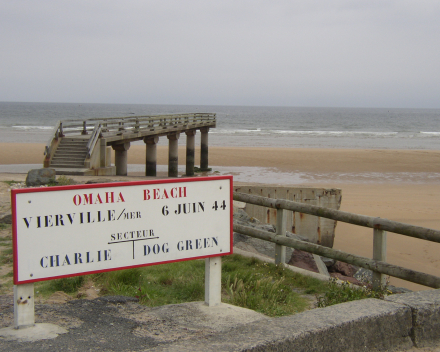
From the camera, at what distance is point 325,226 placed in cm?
1050

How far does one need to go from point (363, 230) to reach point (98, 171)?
1051 centimetres

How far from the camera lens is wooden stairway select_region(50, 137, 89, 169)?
18.0 m

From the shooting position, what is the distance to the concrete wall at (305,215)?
10.5m

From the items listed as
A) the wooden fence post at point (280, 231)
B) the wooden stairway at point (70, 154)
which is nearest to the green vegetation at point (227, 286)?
the wooden fence post at point (280, 231)

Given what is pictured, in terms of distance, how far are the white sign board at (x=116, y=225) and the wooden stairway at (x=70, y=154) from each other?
50.1 feet

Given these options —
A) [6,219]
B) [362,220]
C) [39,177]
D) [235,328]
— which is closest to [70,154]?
[39,177]

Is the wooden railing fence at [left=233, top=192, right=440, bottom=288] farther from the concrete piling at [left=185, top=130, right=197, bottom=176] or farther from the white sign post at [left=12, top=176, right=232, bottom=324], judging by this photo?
the concrete piling at [left=185, top=130, right=197, bottom=176]

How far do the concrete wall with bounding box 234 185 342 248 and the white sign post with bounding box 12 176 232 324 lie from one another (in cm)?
721

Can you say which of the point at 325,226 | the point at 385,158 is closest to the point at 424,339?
the point at 325,226

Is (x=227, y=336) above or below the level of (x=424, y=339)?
above

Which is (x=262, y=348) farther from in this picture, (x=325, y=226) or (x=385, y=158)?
(x=385, y=158)

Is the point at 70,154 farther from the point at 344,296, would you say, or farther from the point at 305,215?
the point at 344,296

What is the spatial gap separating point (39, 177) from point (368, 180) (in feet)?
51.3

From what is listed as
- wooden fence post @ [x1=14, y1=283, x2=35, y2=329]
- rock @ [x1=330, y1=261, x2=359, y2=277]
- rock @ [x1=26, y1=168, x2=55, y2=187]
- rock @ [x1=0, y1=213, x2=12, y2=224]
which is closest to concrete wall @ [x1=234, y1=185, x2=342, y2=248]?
rock @ [x1=330, y1=261, x2=359, y2=277]
